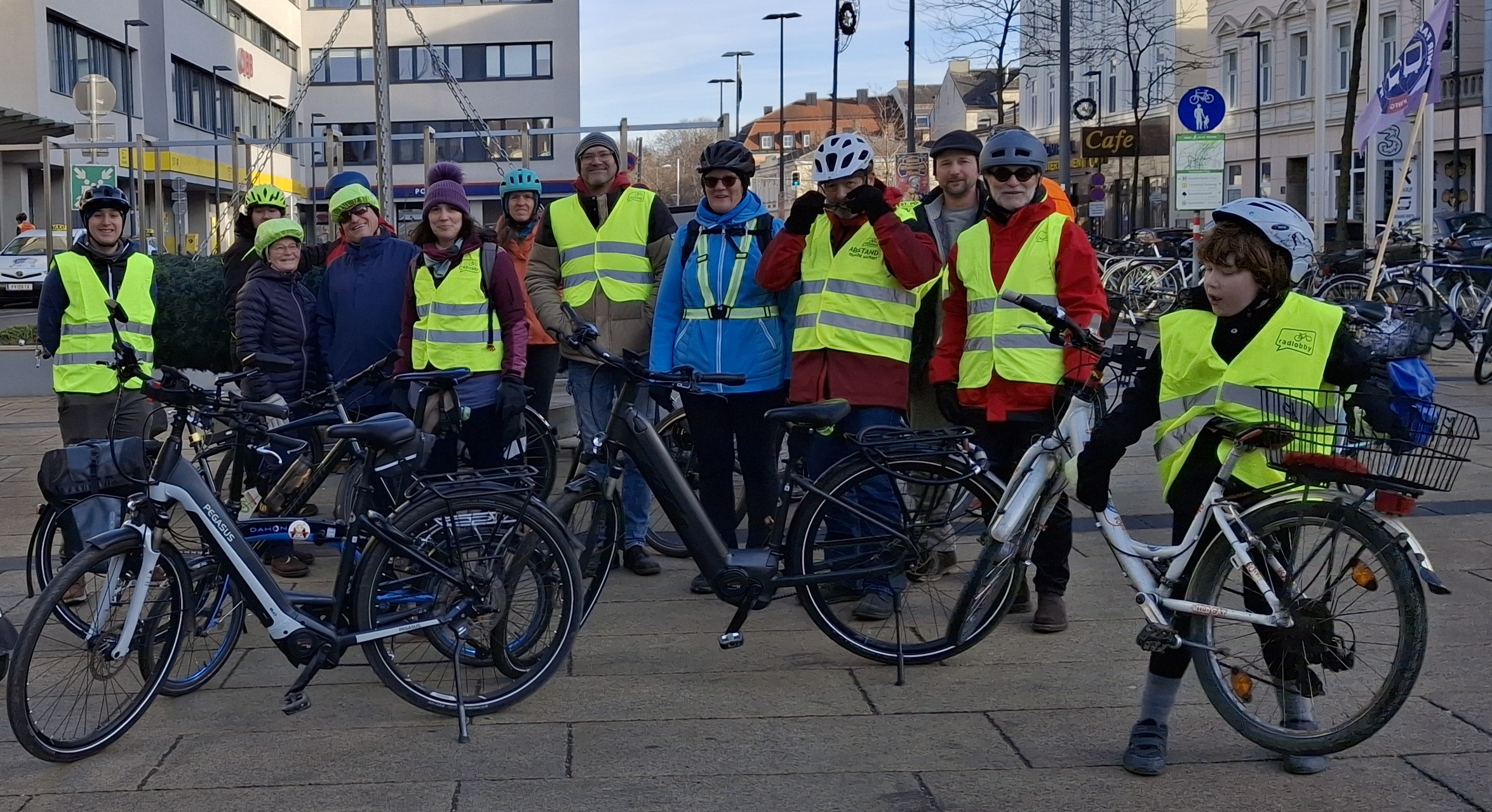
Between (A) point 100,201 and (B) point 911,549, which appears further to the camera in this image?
(A) point 100,201

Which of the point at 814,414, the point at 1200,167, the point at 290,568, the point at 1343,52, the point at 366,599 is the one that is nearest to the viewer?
the point at 366,599

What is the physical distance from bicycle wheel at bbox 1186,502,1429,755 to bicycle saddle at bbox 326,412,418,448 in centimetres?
239

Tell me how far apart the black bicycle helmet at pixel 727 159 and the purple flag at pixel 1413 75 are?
1018cm

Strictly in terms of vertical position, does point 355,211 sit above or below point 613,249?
above

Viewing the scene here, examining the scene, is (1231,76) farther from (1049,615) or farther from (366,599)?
(366,599)

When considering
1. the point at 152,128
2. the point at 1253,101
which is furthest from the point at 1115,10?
the point at 152,128

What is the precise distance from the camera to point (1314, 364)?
13.9 feet

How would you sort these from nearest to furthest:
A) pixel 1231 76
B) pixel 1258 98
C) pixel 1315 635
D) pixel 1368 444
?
pixel 1368 444 < pixel 1315 635 < pixel 1258 98 < pixel 1231 76

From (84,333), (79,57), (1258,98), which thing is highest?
(79,57)

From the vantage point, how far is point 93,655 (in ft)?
15.4

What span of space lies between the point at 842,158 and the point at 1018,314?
868 mm

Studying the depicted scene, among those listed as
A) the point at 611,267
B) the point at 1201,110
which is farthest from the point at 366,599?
the point at 1201,110

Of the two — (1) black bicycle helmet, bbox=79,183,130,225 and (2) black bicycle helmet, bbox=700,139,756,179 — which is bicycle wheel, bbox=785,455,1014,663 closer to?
(2) black bicycle helmet, bbox=700,139,756,179

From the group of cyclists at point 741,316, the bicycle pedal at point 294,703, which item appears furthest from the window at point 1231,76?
the bicycle pedal at point 294,703
